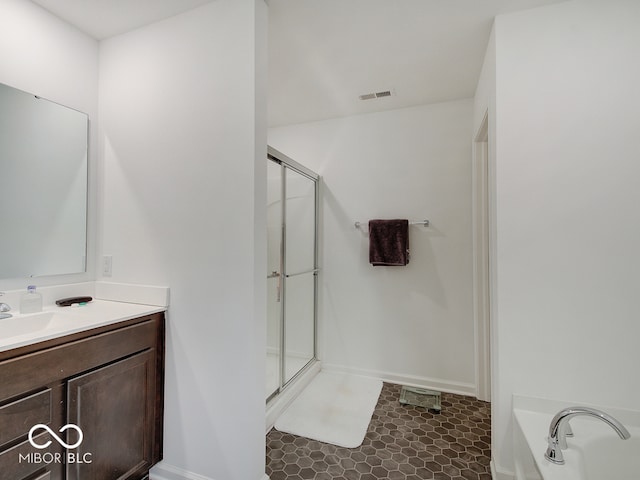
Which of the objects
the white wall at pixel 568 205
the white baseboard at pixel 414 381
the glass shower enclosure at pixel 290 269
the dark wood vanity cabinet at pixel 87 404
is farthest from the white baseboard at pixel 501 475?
the dark wood vanity cabinet at pixel 87 404

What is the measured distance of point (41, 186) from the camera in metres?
1.66

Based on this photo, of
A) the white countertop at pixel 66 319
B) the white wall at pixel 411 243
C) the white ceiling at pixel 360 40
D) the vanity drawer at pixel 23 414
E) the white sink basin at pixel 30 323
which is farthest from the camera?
the white wall at pixel 411 243

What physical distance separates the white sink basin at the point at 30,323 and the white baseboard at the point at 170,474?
35.1 inches

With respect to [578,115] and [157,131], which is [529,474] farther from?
[157,131]

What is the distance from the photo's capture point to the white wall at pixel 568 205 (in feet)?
4.77

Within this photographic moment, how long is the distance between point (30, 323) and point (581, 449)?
2.53m

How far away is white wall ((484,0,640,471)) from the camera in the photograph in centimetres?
146

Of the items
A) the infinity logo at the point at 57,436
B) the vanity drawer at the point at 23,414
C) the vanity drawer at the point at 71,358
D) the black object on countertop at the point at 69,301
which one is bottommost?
the infinity logo at the point at 57,436

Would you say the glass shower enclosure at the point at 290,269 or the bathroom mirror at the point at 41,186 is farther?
the glass shower enclosure at the point at 290,269

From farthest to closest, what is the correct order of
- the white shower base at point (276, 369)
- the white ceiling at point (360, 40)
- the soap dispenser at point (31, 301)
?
the white shower base at point (276, 369) → the white ceiling at point (360, 40) → the soap dispenser at point (31, 301)

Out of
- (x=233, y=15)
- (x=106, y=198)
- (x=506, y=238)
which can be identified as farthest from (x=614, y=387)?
→ (x=106, y=198)

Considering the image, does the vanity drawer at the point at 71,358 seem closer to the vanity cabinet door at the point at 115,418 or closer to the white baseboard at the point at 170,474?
the vanity cabinet door at the point at 115,418

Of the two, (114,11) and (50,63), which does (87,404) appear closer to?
(50,63)

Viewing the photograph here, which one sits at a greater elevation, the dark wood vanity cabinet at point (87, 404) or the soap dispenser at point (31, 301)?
the soap dispenser at point (31, 301)
